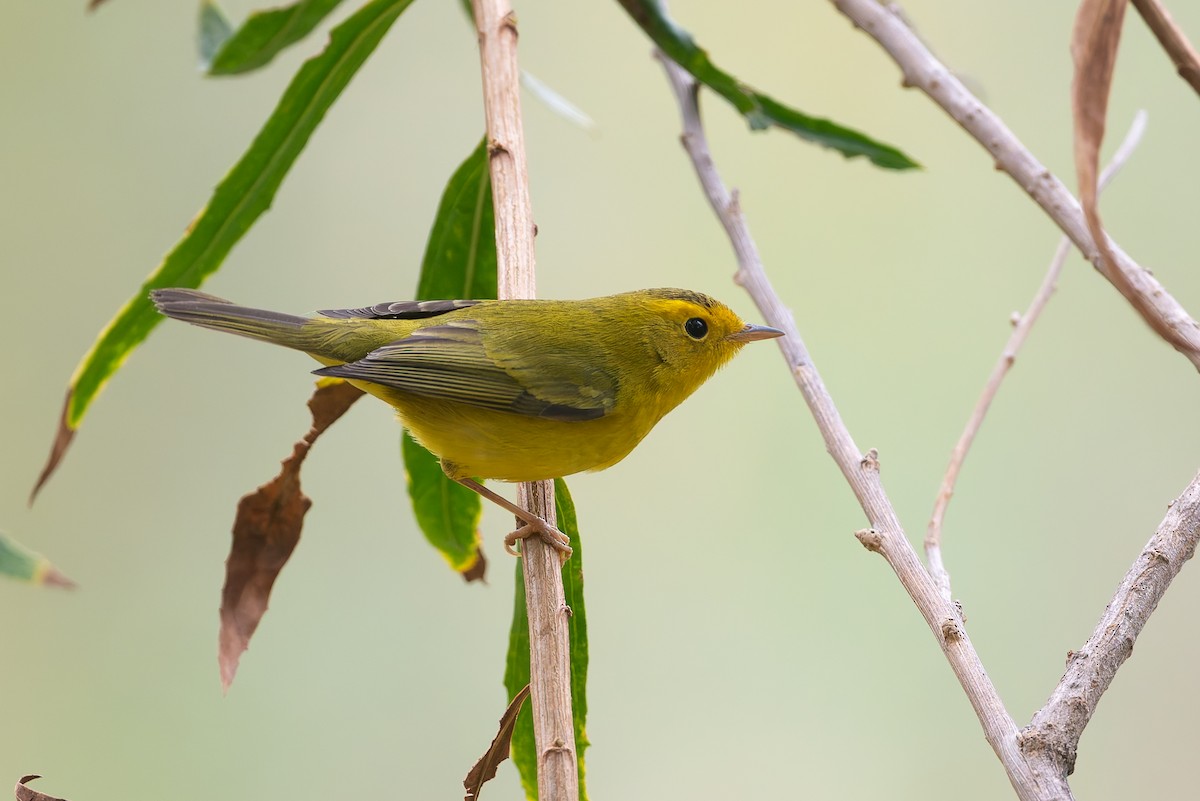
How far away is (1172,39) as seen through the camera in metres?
1.44

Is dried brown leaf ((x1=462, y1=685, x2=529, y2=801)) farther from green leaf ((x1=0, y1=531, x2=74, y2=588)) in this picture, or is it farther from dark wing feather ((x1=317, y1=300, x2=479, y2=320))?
dark wing feather ((x1=317, y1=300, x2=479, y2=320))

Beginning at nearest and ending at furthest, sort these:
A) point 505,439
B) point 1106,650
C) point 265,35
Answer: point 1106,650, point 505,439, point 265,35

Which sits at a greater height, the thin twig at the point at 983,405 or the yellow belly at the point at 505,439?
the yellow belly at the point at 505,439

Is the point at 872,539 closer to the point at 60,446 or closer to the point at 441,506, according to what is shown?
the point at 441,506

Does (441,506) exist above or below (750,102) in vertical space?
below

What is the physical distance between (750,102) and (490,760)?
5.60 ft

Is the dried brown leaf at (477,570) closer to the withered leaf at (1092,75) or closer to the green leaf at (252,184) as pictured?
the green leaf at (252,184)

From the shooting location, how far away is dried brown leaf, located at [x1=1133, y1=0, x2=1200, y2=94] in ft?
4.47

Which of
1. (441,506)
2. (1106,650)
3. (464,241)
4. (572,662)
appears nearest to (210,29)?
(464,241)

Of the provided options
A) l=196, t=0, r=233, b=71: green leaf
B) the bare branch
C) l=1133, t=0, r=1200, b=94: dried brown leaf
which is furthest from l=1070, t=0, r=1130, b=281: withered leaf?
l=196, t=0, r=233, b=71: green leaf

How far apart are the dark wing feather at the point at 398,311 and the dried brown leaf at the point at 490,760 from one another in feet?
3.98

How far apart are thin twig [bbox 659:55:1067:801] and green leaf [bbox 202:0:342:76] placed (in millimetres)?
897

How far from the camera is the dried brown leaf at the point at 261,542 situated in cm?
236

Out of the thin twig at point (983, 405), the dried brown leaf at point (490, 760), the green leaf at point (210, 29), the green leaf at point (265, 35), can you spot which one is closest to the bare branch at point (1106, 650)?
the thin twig at point (983, 405)
